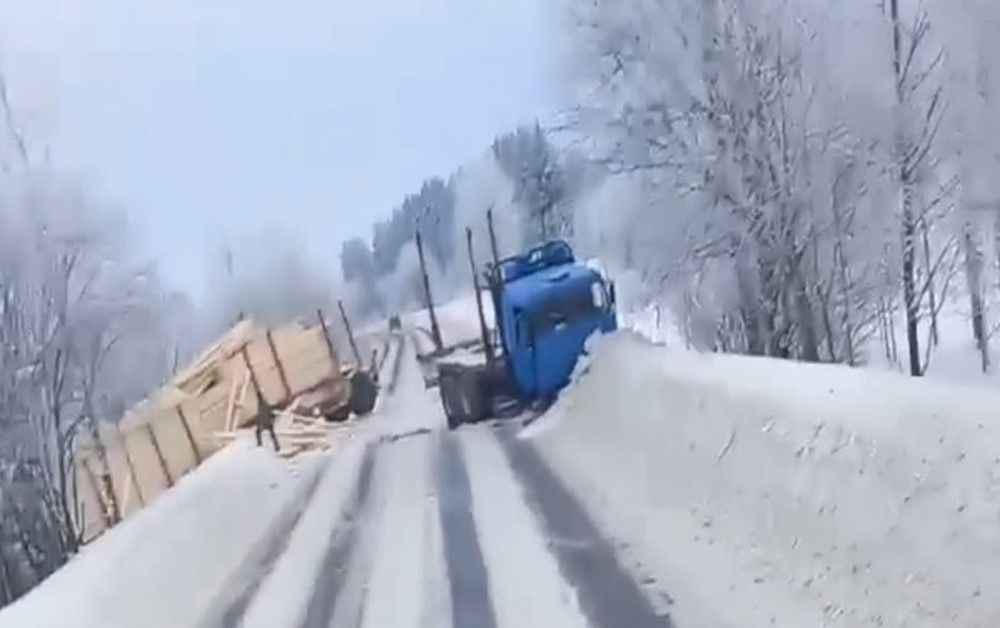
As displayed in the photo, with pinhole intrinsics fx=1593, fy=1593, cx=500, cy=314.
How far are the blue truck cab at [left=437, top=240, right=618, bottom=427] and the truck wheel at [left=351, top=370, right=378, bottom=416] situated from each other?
31.5 feet

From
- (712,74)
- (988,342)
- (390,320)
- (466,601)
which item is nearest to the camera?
(466,601)

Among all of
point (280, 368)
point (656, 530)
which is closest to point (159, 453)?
point (280, 368)

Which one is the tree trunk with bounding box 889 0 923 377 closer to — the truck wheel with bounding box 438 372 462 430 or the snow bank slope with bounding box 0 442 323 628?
the truck wheel with bounding box 438 372 462 430

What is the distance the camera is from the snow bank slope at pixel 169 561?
47.5ft

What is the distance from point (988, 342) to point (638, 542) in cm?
3245

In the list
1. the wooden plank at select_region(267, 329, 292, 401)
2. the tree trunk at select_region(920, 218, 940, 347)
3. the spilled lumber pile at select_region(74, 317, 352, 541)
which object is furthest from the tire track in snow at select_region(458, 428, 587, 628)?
the wooden plank at select_region(267, 329, 292, 401)

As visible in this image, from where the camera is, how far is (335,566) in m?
16.7

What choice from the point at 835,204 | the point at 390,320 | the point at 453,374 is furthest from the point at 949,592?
the point at 390,320

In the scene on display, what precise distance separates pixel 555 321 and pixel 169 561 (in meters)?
17.6

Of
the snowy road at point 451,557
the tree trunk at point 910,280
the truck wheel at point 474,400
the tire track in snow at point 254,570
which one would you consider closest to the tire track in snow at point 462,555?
the snowy road at point 451,557

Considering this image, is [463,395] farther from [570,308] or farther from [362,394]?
[362,394]

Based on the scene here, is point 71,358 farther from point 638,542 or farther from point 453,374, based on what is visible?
point 638,542

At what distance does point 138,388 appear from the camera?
69.5 metres

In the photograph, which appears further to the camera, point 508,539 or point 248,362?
point 248,362
